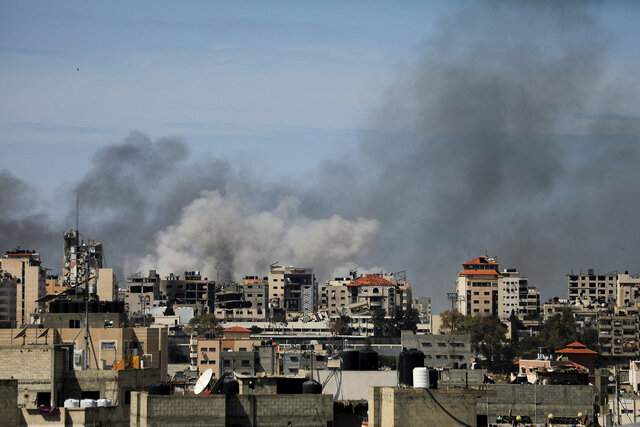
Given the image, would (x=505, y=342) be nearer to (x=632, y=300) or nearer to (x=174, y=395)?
(x=632, y=300)

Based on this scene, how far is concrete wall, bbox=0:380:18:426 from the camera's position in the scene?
2859cm

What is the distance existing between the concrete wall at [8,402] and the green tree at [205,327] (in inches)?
5183

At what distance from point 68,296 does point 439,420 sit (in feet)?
143

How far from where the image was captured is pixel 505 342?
151125 millimetres

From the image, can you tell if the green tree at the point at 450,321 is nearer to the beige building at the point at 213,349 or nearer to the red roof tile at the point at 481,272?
the red roof tile at the point at 481,272

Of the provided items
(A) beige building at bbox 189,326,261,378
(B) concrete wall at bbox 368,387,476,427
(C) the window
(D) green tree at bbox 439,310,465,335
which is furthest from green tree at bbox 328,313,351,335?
(B) concrete wall at bbox 368,387,476,427

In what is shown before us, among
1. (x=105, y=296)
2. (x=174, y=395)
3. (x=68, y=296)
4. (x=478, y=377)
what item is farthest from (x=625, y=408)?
(x=105, y=296)

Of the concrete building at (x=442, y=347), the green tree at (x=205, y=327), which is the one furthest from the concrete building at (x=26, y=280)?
the concrete building at (x=442, y=347)

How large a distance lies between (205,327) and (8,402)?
137953 mm

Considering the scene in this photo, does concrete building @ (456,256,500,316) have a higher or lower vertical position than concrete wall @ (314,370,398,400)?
higher

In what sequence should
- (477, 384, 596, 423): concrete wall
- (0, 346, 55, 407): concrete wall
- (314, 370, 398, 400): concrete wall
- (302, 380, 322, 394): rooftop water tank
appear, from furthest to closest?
(477, 384, 596, 423): concrete wall → (314, 370, 398, 400): concrete wall → (0, 346, 55, 407): concrete wall → (302, 380, 322, 394): rooftop water tank

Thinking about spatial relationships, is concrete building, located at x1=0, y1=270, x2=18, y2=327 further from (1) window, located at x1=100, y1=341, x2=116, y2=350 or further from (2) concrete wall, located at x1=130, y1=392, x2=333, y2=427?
(2) concrete wall, located at x1=130, y1=392, x2=333, y2=427

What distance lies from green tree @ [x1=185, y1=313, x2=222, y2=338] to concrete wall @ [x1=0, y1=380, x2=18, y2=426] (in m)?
132

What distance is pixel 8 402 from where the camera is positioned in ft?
94.3
